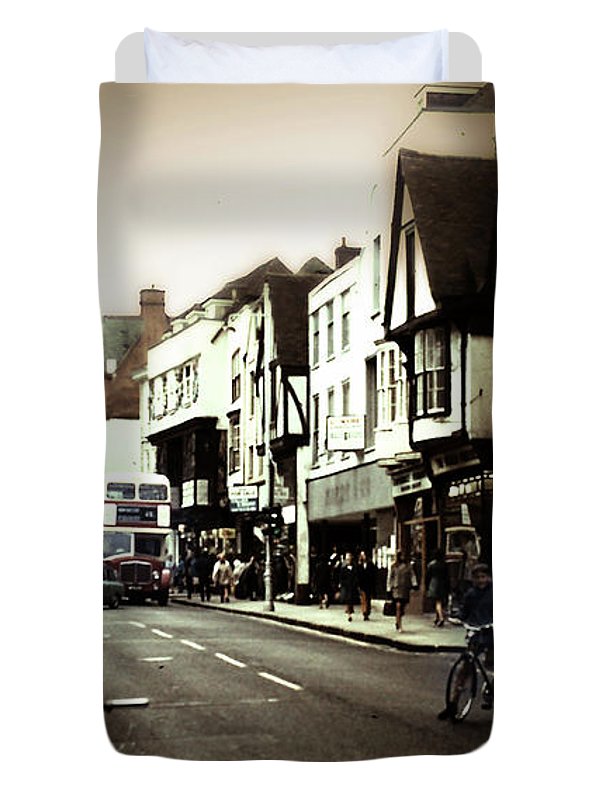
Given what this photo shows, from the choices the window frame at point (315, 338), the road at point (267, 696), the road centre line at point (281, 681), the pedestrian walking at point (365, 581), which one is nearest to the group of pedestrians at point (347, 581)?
the pedestrian walking at point (365, 581)

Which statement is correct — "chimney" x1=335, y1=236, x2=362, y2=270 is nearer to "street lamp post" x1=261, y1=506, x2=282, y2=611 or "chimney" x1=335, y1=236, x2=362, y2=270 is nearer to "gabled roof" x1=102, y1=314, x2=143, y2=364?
"gabled roof" x1=102, y1=314, x2=143, y2=364

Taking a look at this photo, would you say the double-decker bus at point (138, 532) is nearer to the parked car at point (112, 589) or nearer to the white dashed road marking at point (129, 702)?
the parked car at point (112, 589)

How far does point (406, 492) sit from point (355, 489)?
0.17 metres

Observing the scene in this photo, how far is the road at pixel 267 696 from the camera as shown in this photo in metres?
4.02

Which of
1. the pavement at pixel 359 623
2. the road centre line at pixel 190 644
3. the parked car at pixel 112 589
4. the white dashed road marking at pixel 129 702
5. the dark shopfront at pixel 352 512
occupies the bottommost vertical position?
the white dashed road marking at pixel 129 702

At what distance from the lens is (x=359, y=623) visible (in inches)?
166

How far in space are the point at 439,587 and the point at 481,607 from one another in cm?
14

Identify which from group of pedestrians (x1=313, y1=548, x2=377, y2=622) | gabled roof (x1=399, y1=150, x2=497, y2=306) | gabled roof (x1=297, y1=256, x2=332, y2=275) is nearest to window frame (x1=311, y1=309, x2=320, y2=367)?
gabled roof (x1=297, y1=256, x2=332, y2=275)

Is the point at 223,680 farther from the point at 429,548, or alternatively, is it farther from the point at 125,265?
the point at 125,265

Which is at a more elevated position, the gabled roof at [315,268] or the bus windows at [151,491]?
the gabled roof at [315,268]

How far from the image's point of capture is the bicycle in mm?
4090

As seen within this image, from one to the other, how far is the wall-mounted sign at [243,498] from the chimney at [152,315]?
1.73ft

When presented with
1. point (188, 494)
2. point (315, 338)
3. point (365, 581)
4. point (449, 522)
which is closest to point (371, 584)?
point (365, 581)

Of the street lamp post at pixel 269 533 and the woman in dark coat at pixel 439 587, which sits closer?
the woman in dark coat at pixel 439 587
